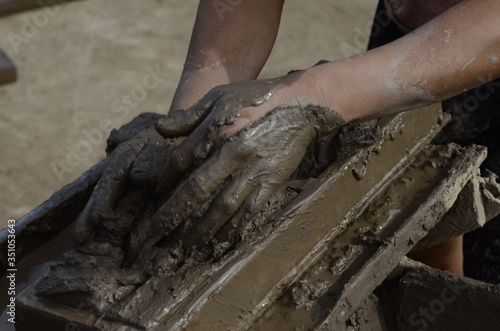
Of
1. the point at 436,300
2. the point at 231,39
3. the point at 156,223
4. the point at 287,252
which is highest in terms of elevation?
the point at 231,39

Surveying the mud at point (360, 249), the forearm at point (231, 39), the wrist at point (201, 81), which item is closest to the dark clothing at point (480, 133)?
the mud at point (360, 249)

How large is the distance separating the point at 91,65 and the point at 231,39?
303cm

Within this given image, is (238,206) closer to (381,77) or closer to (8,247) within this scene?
(381,77)

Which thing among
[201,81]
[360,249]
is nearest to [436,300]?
A: [360,249]

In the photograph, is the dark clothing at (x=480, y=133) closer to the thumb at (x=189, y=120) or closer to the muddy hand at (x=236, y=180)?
the muddy hand at (x=236, y=180)

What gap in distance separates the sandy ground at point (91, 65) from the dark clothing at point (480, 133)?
7.83 ft

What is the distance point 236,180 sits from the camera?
5.62ft

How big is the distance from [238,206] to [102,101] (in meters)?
3.28

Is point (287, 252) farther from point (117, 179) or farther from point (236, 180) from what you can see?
point (117, 179)

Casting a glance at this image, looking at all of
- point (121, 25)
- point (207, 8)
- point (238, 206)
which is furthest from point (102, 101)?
point (238, 206)

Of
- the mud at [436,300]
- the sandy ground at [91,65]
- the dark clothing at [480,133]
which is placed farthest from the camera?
the sandy ground at [91,65]

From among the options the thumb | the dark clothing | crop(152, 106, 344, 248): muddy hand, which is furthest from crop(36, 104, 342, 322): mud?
the dark clothing

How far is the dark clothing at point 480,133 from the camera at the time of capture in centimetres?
250

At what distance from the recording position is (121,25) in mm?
5543
